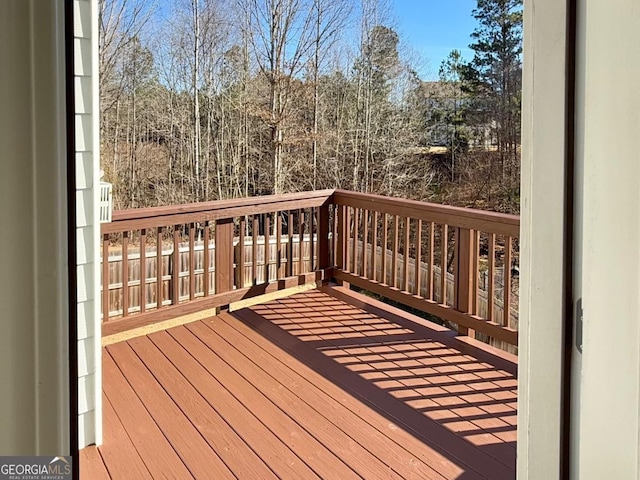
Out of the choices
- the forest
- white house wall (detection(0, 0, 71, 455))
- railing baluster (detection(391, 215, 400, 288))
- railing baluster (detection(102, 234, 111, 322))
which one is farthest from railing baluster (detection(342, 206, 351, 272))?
white house wall (detection(0, 0, 71, 455))

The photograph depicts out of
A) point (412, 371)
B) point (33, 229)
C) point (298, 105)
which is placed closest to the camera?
point (33, 229)

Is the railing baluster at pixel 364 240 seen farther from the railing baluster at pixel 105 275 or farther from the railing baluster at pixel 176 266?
the railing baluster at pixel 105 275

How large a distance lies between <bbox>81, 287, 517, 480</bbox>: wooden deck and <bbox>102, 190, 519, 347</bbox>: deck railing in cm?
19

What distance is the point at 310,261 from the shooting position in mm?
5059

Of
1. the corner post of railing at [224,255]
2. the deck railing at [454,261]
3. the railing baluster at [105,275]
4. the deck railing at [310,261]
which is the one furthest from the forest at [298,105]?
the railing baluster at [105,275]

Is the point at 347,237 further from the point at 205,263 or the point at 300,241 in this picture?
the point at 205,263

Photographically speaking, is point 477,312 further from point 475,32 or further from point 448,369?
point 475,32

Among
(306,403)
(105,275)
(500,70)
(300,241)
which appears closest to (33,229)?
(306,403)

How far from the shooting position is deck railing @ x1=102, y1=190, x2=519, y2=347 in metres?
3.61

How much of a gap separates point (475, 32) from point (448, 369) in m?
6.59

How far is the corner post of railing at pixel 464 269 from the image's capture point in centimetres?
366

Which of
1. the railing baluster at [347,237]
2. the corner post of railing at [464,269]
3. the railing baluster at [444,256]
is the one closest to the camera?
the corner post of railing at [464,269]

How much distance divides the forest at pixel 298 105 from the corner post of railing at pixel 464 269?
200 inches

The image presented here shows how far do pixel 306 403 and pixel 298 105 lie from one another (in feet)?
21.1
